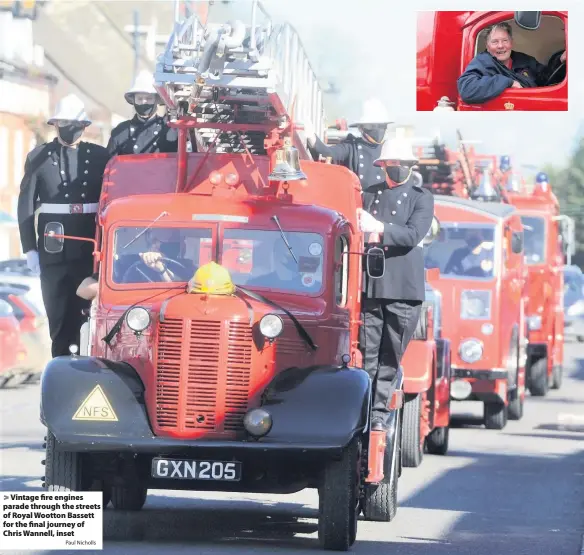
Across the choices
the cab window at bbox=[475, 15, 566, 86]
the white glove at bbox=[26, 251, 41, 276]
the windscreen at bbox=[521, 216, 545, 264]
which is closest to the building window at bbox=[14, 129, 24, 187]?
the windscreen at bbox=[521, 216, 545, 264]

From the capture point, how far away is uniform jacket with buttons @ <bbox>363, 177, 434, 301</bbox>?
43.0 feet

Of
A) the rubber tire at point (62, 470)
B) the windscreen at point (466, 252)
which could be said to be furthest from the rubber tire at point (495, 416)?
the rubber tire at point (62, 470)

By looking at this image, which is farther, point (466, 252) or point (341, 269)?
point (466, 252)

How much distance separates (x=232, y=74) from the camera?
39.2 ft

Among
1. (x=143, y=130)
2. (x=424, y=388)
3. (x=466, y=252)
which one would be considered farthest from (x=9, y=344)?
(x=143, y=130)

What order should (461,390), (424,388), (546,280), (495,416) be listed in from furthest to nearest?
1. (546,280)
2. (495,416)
3. (461,390)
4. (424,388)

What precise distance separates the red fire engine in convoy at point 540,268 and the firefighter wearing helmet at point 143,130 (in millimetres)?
13536

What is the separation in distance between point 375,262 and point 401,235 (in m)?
0.71

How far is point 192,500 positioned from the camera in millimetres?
14102

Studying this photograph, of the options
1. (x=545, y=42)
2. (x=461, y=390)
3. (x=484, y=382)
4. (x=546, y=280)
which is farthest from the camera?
(x=546, y=280)

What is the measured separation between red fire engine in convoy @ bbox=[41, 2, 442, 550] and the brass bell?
1 cm

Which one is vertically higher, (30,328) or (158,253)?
(158,253)

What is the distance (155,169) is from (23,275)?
1519 cm

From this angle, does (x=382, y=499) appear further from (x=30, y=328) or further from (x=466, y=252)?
(x=30, y=328)
